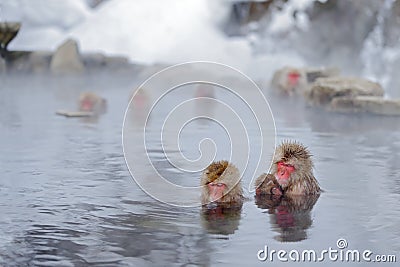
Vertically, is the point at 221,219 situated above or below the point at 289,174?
below

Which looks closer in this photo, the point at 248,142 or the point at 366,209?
the point at 366,209

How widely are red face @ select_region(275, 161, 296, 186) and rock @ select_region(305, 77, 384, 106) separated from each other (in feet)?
19.2

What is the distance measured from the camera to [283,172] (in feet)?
15.3

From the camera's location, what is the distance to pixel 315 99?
10922 millimetres

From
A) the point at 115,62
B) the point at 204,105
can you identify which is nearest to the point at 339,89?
the point at 204,105

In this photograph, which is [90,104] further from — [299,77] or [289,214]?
[289,214]

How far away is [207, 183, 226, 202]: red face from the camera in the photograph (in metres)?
4.39

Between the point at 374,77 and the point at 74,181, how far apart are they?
1172cm

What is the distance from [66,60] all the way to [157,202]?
42.0 feet

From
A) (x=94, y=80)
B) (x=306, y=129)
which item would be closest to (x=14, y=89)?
(x=94, y=80)

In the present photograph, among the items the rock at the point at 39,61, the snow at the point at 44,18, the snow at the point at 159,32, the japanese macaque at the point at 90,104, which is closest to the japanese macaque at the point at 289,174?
the japanese macaque at the point at 90,104

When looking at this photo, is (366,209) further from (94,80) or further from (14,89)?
(94,80)

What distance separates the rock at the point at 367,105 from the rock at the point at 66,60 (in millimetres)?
8144

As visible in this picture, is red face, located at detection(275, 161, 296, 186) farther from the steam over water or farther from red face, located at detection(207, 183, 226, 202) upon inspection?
red face, located at detection(207, 183, 226, 202)
